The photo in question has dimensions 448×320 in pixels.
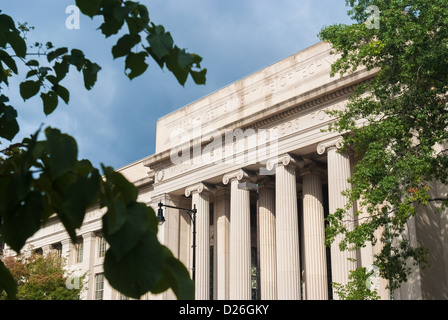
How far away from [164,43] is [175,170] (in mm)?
44164

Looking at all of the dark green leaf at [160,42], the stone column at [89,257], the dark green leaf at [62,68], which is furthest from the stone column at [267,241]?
the dark green leaf at [160,42]

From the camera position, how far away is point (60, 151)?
1953 mm

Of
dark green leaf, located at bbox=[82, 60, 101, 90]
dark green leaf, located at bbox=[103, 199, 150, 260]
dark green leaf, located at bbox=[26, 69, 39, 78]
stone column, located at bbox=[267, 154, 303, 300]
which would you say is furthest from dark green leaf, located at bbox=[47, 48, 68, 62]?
stone column, located at bbox=[267, 154, 303, 300]

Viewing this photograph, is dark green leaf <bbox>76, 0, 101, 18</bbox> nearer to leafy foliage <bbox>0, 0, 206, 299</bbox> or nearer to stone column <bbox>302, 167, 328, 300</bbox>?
leafy foliage <bbox>0, 0, 206, 299</bbox>

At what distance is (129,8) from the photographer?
2.74m

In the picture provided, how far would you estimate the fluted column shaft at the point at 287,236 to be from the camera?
36906mm

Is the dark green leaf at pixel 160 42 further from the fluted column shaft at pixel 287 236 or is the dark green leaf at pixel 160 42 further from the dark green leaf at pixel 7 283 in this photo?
the fluted column shaft at pixel 287 236

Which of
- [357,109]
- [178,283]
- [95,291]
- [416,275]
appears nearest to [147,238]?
[178,283]

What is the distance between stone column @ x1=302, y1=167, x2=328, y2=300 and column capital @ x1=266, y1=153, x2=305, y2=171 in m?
1.61

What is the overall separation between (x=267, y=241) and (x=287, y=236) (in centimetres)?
385

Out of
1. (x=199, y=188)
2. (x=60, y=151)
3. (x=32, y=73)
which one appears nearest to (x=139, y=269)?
(x=60, y=151)

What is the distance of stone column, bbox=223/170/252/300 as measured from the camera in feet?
132

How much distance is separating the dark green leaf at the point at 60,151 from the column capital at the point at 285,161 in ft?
120
